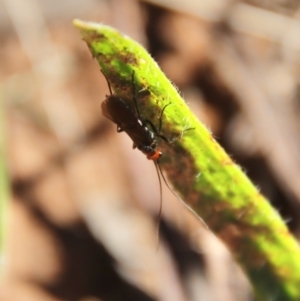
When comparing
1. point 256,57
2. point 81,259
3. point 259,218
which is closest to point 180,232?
point 81,259

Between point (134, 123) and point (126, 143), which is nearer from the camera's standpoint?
point (134, 123)

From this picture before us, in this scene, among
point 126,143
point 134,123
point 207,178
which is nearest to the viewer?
point 207,178

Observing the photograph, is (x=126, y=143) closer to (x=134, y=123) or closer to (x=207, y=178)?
(x=134, y=123)

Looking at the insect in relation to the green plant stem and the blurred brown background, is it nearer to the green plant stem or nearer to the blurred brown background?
the green plant stem

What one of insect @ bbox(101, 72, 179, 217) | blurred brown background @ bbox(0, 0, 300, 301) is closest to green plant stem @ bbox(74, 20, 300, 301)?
insect @ bbox(101, 72, 179, 217)

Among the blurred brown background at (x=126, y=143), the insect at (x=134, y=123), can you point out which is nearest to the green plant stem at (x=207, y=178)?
the insect at (x=134, y=123)

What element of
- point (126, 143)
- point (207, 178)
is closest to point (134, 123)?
point (207, 178)

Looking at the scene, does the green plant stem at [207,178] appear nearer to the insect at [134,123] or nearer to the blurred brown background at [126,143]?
the insect at [134,123]
